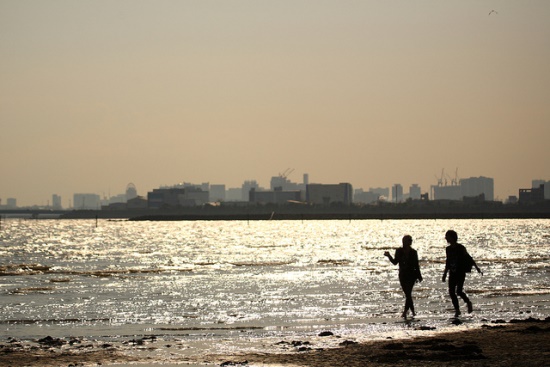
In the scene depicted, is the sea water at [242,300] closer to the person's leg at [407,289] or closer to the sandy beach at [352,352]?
the person's leg at [407,289]

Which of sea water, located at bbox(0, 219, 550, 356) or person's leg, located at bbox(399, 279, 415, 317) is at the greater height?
person's leg, located at bbox(399, 279, 415, 317)

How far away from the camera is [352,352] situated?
16828mm

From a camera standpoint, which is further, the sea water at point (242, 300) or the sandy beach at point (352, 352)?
the sea water at point (242, 300)

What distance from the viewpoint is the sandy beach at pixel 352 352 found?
1578cm

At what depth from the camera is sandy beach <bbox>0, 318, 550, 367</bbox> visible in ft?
51.8

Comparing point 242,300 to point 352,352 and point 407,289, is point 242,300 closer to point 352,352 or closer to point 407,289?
point 407,289

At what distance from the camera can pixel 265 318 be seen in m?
23.6

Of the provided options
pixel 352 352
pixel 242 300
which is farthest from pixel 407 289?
pixel 242 300

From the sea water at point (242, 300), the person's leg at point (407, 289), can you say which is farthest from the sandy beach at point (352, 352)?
the person's leg at point (407, 289)

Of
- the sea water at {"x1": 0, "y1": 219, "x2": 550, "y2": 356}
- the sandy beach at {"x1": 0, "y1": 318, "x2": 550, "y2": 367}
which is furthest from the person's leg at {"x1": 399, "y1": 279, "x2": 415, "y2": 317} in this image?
Answer: the sandy beach at {"x1": 0, "y1": 318, "x2": 550, "y2": 367}

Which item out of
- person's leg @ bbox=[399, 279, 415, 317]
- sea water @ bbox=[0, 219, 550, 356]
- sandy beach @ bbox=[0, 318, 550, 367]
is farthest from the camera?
person's leg @ bbox=[399, 279, 415, 317]

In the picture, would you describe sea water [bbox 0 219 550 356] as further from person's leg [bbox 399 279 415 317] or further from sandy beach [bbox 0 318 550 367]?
sandy beach [bbox 0 318 550 367]

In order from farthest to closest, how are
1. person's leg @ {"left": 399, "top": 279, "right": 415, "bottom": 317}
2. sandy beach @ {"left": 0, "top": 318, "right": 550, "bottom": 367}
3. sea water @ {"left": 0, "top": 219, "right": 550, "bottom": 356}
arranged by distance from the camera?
person's leg @ {"left": 399, "top": 279, "right": 415, "bottom": 317}
sea water @ {"left": 0, "top": 219, "right": 550, "bottom": 356}
sandy beach @ {"left": 0, "top": 318, "right": 550, "bottom": 367}

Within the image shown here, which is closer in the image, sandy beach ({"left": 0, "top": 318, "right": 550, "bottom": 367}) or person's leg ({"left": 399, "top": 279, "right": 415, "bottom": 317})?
sandy beach ({"left": 0, "top": 318, "right": 550, "bottom": 367})
